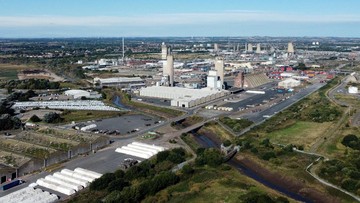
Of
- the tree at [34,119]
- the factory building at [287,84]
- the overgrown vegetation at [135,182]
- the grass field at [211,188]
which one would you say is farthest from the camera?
the factory building at [287,84]

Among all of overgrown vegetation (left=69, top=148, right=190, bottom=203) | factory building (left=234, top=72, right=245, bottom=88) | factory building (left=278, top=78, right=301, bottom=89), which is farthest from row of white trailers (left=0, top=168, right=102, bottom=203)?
factory building (left=278, top=78, right=301, bottom=89)

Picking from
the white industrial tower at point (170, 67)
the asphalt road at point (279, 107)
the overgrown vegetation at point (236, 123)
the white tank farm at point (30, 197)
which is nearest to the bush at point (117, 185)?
the white tank farm at point (30, 197)

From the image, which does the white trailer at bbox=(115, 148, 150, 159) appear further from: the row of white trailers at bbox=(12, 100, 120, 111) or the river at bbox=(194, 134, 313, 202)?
the row of white trailers at bbox=(12, 100, 120, 111)

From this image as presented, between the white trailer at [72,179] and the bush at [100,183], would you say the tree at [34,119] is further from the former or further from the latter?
the bush at [100,183]

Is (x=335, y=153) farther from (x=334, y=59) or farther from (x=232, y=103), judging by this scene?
(x=334, y=59)

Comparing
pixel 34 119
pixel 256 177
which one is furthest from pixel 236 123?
pixel 34 119

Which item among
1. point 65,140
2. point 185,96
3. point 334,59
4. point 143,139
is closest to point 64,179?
point 65,140
